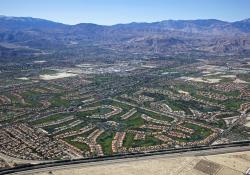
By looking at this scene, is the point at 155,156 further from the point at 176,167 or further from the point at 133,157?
the point at 176,167

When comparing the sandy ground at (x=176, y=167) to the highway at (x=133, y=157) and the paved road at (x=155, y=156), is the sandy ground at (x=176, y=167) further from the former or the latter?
the highway at (x=133, y=157)

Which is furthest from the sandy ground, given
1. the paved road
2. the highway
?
the highway

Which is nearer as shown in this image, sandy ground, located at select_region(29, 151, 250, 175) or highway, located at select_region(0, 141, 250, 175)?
sandy ground, located at select_region(29, 151, 250, 175)

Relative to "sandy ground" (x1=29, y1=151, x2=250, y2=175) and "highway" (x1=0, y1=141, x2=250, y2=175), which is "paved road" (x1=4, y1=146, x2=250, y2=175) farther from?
"sandy ground" (x1=29, y1=151, x2=250, y2=175)

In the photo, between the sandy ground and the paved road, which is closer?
the sandy ground

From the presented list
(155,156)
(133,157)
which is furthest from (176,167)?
(133,157)

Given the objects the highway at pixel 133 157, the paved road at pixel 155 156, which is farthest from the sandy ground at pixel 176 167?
the highway at pixel 133 157
